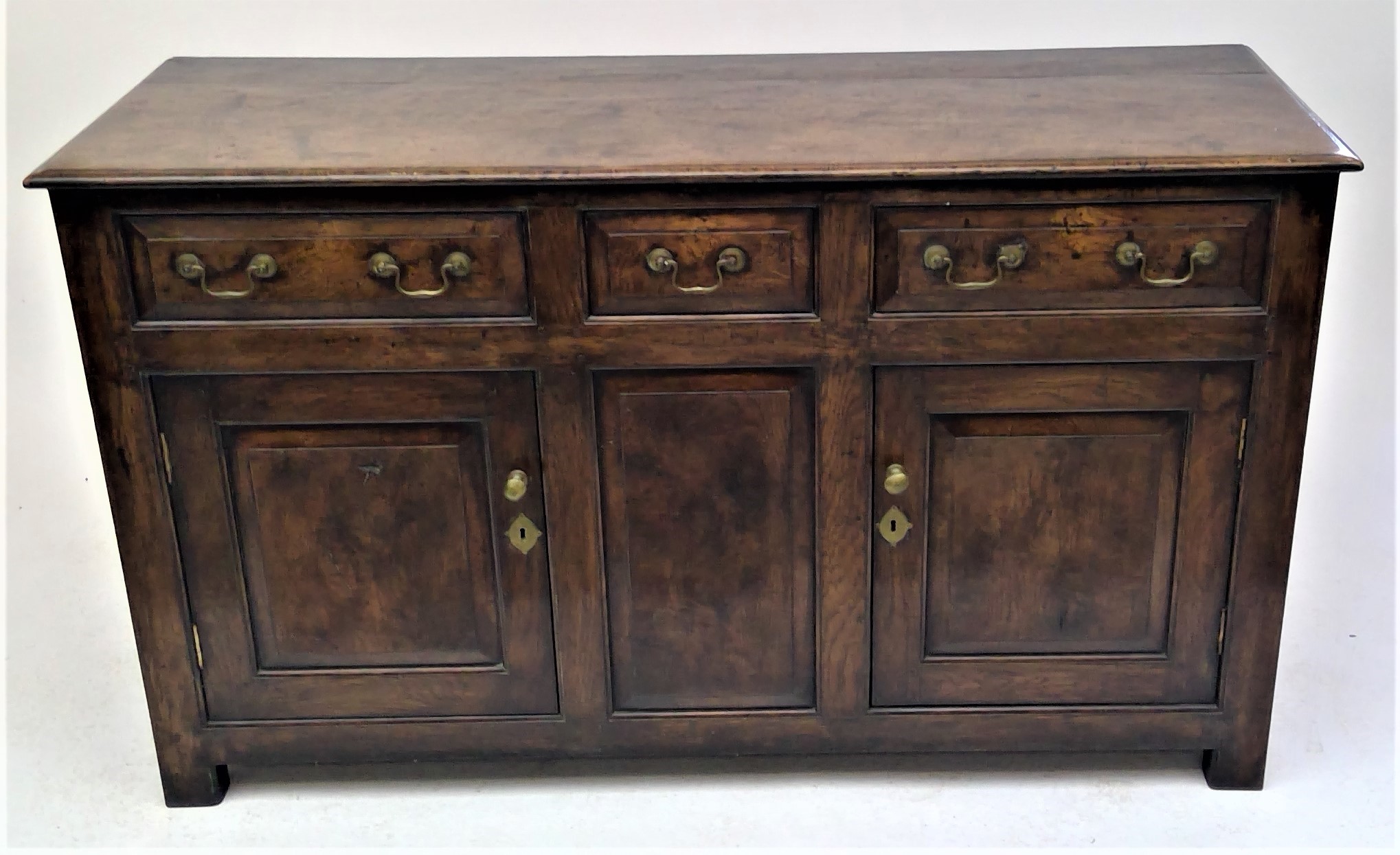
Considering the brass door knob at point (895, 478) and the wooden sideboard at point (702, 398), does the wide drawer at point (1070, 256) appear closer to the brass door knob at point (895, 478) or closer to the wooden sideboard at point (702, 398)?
the wooden sideboard at point (702, 398)

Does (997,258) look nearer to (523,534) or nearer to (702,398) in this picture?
(702,398)

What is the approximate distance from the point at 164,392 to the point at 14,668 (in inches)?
35.0

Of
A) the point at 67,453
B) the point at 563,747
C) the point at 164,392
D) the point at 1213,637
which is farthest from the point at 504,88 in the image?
the point at 67,453

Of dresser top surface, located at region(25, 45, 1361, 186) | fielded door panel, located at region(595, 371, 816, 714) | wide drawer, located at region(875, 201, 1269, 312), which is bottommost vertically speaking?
fielded door panel, located at region(595, 371, 816, 714)

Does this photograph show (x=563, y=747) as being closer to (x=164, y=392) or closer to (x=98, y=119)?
(x=164, y=392)

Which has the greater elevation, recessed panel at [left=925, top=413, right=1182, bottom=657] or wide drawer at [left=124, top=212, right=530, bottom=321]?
wide drawer at [left=124, top=212, right=530, bottom=321]

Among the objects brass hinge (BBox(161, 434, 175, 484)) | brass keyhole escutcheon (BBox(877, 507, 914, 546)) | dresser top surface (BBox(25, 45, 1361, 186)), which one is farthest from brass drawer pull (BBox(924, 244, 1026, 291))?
brass hinge (BBox(161, 434, 175, 484))

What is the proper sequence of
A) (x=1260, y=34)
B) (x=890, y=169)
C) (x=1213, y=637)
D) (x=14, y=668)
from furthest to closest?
(x=1260, y=34)
(x=14, y=668)
(x=1213, y=637)
(x=890, y=169)

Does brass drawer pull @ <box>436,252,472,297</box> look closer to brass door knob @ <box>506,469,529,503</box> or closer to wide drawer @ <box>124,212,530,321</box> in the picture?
wide drawer @ <box>124,212,530,321</box>

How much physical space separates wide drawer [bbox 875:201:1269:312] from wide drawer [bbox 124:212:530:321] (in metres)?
0.49

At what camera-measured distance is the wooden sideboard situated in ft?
6.68

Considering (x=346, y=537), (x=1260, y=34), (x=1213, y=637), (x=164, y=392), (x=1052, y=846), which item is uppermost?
(x=1260, y=34)

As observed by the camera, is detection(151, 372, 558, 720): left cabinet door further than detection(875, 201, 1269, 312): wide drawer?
Yes

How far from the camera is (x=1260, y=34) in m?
2.95
